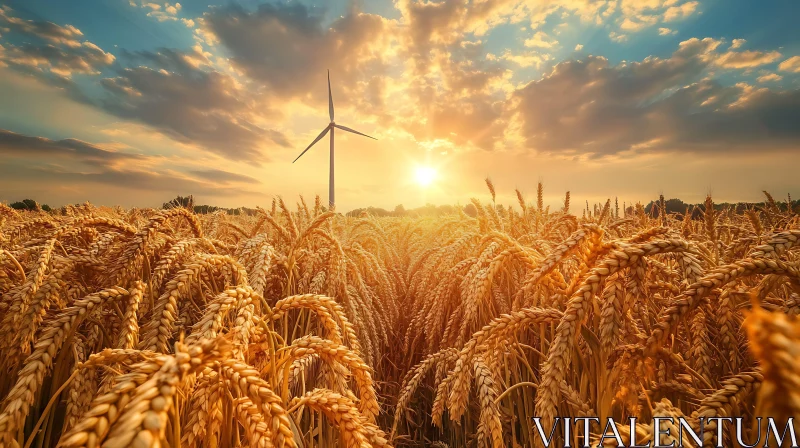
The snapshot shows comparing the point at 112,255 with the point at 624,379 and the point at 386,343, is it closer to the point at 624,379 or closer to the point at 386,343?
the point at 386,343

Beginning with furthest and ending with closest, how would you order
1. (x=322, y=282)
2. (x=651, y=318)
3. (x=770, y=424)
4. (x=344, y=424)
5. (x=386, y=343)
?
1. (x=386, y=343)
2. (x=322, y=282)
3. (x=651, y=318)
4. (x=344, y=424)
5. (x=770, y=424)

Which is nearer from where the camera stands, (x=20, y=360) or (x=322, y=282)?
(x=20, y=360)

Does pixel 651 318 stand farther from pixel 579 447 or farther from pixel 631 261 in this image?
pixel 631 261

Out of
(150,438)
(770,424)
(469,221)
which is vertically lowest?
(770,424)

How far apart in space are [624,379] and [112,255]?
2988mm

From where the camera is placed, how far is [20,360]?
1906 millimetres

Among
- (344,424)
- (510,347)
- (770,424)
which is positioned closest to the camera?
(770,424)

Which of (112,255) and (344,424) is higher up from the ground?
(112,255)

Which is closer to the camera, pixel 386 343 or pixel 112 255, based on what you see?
pixel 112 255

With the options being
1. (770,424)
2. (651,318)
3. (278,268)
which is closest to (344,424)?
(770,424)

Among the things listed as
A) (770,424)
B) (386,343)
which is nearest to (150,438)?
(770,424)

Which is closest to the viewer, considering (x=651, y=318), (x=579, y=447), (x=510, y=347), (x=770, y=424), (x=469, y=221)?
(x=770, y=424)

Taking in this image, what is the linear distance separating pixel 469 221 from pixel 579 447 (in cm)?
Answer: 438

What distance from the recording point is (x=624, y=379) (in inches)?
50.5
